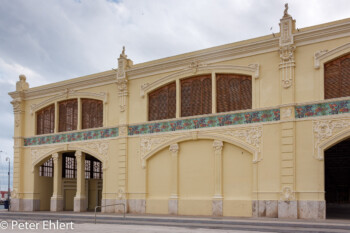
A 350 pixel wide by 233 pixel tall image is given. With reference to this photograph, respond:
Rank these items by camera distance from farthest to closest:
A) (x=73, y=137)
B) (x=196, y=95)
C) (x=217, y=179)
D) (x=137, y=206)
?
(x=73, y=137) < (x=137, y=206) < (x=196, y=95) < (x=217, y=179)

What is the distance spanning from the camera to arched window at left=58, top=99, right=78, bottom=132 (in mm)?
26375

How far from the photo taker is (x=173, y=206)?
21.6 metres

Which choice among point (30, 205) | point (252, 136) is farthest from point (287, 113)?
point (30, 205)

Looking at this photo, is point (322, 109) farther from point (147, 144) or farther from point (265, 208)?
point (147, 144)

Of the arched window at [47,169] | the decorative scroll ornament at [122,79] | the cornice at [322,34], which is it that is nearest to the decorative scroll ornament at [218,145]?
the cornice at [322,34]

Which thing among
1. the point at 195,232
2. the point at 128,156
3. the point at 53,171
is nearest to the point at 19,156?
the point at 53,171

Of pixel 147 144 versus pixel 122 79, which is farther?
pixel 122 79

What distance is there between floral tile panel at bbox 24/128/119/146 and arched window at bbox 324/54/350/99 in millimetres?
11339

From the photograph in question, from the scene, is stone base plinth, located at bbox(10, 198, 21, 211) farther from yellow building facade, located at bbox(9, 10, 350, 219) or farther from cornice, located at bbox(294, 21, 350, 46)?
cornice, located at bbox(294, 21, 350, 46)

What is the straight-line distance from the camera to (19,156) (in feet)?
91.5

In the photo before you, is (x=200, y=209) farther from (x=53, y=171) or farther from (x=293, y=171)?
(x=53, y=171)

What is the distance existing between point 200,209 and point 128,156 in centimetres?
511

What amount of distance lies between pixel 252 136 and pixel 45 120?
1405cm

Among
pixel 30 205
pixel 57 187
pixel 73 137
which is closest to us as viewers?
pixel 73 137
